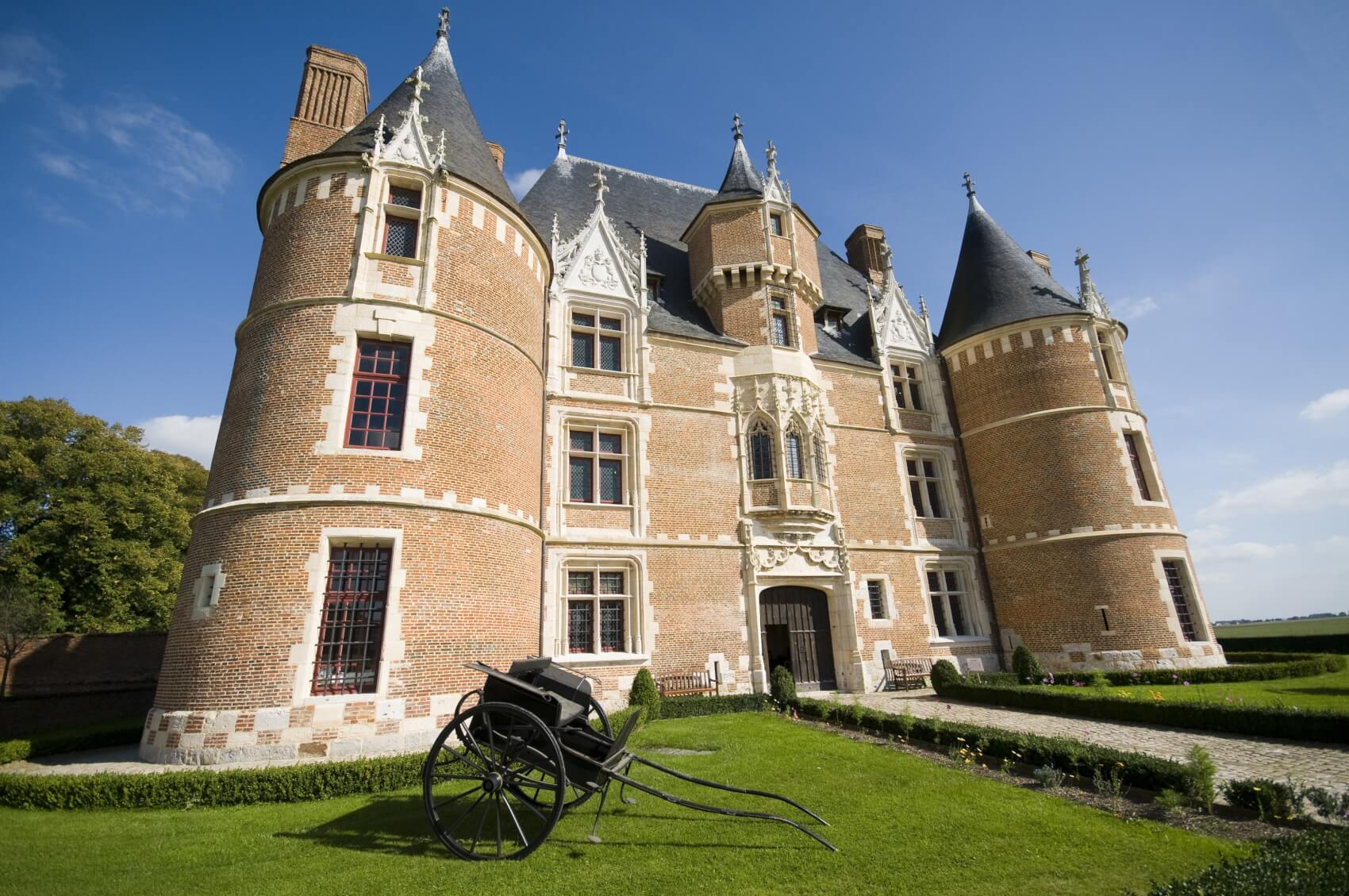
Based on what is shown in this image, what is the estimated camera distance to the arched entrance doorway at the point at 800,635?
17.8 metres

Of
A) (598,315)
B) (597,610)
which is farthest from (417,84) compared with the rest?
(597,610)

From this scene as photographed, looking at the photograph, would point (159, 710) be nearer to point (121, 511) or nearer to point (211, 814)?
point (211, 814)

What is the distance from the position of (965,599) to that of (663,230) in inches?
692

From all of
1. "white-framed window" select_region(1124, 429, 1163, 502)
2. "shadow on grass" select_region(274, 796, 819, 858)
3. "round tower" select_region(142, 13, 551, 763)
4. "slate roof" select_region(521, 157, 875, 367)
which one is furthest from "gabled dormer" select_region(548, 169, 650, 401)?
"white-framed window" select_region(1124, 429, 1163, 502)

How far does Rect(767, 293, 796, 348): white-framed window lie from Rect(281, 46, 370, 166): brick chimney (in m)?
13.5

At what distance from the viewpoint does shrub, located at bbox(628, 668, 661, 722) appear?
13477 mm

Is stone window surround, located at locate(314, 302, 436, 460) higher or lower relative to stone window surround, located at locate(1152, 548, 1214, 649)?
higher

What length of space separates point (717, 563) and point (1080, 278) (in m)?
16.8

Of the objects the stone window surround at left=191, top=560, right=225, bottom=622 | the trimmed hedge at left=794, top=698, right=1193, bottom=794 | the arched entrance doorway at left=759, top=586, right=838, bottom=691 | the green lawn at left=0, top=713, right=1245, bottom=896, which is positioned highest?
the stone window surround at left=191, top=560, right=225, bottom=622

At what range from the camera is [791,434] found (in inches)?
745

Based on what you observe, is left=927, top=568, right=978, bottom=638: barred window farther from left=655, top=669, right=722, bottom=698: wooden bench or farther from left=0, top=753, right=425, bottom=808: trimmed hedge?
left=0, top=753, right=425, bottom=808: trimmed hedge

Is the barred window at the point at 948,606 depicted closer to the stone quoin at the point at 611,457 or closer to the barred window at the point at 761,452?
the stone quoin at the point at 611,457

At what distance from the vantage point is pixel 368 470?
1119 centimetres

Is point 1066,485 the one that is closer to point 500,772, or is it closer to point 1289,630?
point 500,772
